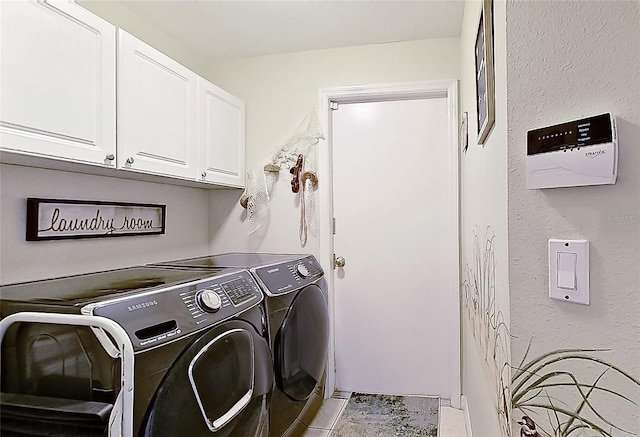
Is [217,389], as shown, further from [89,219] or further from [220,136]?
[220,136]

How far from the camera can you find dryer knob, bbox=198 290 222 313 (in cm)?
144

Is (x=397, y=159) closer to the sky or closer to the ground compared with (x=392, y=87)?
closer to the ground

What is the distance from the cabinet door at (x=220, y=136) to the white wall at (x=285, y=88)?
13 centimetres

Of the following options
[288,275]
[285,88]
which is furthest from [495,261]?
[285,88]

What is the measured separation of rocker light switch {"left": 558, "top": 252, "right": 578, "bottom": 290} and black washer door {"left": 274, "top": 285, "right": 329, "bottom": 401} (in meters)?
1.28

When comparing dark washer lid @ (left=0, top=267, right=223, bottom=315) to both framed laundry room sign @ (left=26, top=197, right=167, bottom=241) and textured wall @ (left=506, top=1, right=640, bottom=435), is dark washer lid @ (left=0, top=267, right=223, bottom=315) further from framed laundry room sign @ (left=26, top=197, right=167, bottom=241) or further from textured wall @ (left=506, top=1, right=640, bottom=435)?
textured wall @ (left=506, top=1, right=640, bottom=435)

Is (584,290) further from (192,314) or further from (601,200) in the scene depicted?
(192,314)

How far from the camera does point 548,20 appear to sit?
0.92m

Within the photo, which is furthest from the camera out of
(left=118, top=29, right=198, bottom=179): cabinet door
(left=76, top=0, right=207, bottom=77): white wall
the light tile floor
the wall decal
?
the light tile floor

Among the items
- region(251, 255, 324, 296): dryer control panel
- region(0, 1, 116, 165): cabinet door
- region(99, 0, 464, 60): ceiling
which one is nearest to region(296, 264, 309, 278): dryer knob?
region(251, 255, 324, 296): dryer control panel

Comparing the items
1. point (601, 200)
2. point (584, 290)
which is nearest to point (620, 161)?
point (601, 200)

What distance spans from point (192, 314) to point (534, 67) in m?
1.10

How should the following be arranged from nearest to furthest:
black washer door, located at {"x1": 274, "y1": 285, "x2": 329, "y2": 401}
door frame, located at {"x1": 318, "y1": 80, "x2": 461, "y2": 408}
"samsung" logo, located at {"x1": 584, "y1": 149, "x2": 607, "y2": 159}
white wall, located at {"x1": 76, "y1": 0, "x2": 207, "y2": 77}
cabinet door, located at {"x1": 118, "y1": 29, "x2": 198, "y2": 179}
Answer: "samsung" logo, located at {"x1": 584, "y1": 149, "x2": 607, "y2": 159} < cabinet door, located at {"x1": 118, "y1": 29, "x2": 198, "y2": 179} < black washer door, located at {"x1": 274, "y1": 285, "x2": 329, "y2": 401} < white wall, located at {"x1": 76, "y1": 0, "x2": 207, "y2": 77} < door frame, located at {"x1": 318, "y1": 80, "x2": 461, "y2": 408}

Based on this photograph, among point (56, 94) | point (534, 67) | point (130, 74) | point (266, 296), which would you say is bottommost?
point (266, 296)
